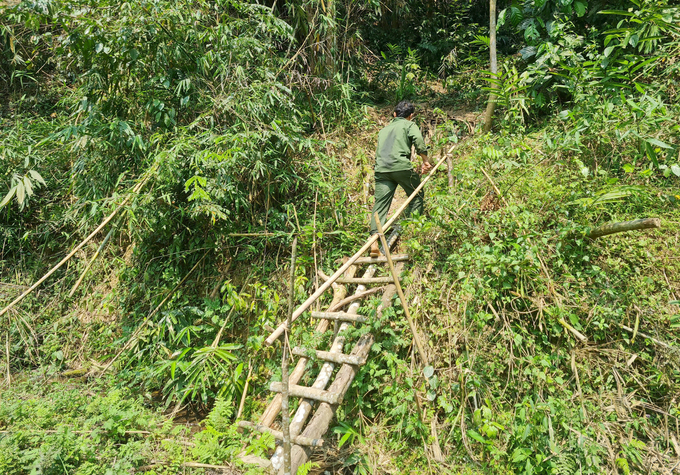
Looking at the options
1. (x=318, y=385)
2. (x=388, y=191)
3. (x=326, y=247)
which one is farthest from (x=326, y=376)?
(x=388, y=191)

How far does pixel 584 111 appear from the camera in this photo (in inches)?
147

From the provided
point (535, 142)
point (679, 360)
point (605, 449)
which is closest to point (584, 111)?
point (535, 142)

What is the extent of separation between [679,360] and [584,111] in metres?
2.21

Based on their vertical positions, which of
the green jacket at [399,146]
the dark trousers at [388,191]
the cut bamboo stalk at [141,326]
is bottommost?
the cut bamboo stalk at [141,326]

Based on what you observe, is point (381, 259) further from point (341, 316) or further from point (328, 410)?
point (328, 410)

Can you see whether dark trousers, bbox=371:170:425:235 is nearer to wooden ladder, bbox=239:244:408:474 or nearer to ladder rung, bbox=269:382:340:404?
wooden ladder, bbox=239:244:408:474

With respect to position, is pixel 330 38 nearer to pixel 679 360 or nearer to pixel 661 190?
pixel 661 190

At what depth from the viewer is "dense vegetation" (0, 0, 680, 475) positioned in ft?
9.20

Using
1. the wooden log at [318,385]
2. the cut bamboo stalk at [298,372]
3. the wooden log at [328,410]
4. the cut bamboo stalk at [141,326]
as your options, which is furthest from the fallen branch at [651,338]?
the cut bamboo stalk at [141,326]

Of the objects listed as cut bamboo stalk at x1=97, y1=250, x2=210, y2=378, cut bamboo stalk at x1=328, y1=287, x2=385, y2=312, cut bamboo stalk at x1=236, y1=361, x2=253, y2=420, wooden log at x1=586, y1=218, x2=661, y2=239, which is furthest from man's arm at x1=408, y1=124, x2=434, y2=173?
cut bamboo stalk at x1=236, y1=361, x2=253, y2=420

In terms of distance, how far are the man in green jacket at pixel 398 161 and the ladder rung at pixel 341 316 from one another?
79cm

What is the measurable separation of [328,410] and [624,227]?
2267mm

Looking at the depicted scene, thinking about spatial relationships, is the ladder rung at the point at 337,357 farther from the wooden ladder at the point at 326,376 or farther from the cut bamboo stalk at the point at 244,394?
the cut bamboo stalk at the point at 244,394

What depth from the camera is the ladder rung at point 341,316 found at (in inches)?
133
